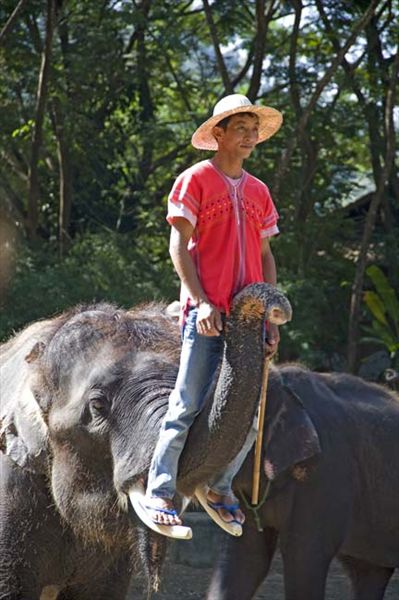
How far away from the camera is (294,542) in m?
8.42

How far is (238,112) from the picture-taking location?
4.83 metres

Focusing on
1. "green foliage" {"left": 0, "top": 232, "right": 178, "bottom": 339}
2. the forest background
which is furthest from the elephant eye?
the forest background

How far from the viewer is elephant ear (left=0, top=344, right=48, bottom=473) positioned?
5145mm

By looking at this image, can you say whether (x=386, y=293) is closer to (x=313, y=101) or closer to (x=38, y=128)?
(x=313, y=101)

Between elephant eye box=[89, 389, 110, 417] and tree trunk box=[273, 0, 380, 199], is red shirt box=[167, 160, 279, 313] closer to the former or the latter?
elephant eye box=[89, 389, 110, 417]

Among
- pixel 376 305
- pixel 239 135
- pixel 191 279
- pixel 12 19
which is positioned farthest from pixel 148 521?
pixel 376 305

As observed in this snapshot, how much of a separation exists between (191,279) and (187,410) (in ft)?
1.64

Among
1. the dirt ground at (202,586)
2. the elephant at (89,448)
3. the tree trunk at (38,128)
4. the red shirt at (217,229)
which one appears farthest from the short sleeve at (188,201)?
the tree trunk at (38,128)

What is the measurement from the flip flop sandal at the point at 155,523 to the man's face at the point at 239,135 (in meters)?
1.26

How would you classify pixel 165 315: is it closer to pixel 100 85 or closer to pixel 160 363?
pixel 160 363

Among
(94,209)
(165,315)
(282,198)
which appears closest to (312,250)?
(282,198)

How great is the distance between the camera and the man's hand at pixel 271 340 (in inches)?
177

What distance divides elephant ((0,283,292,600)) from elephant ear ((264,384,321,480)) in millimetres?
2782

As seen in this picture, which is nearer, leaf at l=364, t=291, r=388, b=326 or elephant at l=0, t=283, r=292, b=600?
elephant at l=0, t=283, r=292, b=600
